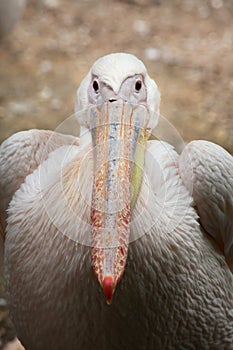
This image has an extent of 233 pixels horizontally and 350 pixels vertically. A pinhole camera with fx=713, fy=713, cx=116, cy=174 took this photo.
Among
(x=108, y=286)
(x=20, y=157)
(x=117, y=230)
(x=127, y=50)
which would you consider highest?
(x=127, y=50)

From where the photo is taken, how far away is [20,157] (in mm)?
2258

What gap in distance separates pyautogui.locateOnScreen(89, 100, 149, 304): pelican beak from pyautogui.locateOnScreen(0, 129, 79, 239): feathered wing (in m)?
0.42

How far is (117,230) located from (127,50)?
304 centimetres

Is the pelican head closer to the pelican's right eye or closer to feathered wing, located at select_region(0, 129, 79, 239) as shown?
the pelican's right eye

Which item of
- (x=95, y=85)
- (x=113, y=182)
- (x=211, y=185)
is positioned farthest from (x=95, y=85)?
(x=211, y=185)

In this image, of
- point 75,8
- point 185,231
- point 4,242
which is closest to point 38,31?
point 75,8

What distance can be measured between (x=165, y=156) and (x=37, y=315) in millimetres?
638

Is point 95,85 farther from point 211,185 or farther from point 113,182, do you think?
point 211,185

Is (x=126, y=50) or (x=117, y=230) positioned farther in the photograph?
(x=126, y=50)

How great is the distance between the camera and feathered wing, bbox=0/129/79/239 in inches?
89.0

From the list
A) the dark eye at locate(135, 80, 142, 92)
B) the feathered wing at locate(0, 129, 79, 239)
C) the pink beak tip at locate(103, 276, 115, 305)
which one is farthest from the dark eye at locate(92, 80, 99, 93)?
the pink beak tip at locate(103, 276, 115, 305)

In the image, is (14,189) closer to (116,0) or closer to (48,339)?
(48,339)

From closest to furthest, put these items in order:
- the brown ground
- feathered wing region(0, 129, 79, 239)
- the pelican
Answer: the pelican → feathered wing region(0, 129, 79, 239) → the brown ground

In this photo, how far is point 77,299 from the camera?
1945mm
